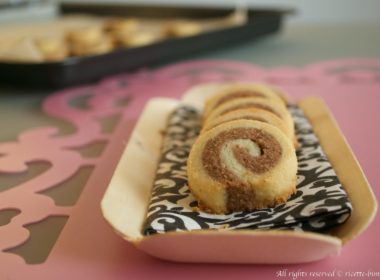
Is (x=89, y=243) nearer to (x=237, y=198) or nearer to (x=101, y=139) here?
(x=237, y=198)

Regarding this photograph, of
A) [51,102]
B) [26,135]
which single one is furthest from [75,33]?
[26,135]

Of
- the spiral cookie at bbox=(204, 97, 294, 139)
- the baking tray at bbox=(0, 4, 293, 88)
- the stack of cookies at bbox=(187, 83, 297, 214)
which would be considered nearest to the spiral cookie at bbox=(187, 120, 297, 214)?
the stack of cookies at bbox=(187, 83, 297, 214)

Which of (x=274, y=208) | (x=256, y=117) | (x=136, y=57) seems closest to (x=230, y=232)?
(x=274, y=208)

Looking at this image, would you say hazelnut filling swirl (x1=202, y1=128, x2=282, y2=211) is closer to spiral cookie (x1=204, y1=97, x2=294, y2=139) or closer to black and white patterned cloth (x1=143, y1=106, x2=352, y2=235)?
black and white patterned cloth (x1=143, y1=106, x2=352, y2=235)

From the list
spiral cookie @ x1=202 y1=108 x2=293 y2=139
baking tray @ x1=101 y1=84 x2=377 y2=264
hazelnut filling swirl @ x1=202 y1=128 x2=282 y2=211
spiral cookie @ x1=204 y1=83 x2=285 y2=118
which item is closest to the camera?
baking tray @ x1=101 y1=84 x2=377 y2=264

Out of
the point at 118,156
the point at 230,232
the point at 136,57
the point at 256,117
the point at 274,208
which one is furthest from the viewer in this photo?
the point at 136,57

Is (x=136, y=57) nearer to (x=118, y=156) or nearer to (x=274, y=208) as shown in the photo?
(x=118, y=156)

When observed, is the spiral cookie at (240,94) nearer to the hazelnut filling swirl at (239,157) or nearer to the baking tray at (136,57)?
the hazelnut filling swirl at (239,157)
